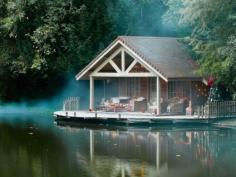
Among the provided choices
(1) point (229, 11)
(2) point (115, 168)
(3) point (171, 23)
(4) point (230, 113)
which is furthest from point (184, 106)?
(2) point (115, 168)

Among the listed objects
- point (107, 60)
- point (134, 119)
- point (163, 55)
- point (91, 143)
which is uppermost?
point (163, 55)

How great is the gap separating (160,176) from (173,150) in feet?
15.2

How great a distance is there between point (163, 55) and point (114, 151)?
11.6 m

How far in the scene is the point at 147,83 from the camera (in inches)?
1320

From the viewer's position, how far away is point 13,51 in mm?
40906

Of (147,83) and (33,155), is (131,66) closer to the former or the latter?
(147,83)

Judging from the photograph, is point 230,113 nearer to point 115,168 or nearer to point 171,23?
point 171,23

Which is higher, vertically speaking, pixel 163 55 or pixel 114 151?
pixel 163 55

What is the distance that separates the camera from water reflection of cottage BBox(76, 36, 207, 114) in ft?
101

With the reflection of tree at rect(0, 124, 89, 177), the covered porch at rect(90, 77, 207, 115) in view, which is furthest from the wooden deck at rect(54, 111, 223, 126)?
the reflection of tree at rect(0, 124, 89, 177)

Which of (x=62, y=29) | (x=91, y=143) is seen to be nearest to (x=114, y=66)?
(x=62, y=29)

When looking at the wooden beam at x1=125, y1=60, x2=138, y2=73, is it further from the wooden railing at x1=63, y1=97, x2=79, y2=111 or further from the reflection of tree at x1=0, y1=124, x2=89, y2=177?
the reflection of tree at x1=0, y1=124, x2=89, y2=177

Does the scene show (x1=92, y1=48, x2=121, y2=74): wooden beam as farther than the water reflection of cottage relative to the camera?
Yes

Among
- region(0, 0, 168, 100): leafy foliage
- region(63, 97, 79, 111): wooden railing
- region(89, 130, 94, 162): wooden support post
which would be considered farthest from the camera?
region(0, 0, 168, 100): leafy foliage
